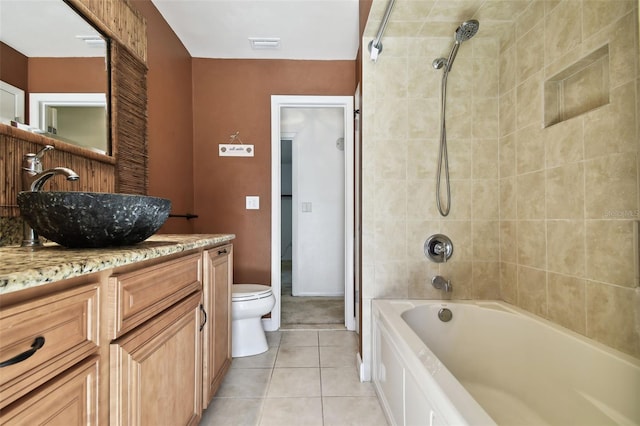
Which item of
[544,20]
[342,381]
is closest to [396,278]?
[342,381]

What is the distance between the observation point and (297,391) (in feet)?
5.22

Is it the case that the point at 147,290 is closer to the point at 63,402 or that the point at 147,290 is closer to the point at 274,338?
the point at 63,402

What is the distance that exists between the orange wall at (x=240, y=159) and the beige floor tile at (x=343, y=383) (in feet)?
3.17

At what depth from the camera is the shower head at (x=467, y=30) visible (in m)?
1.38

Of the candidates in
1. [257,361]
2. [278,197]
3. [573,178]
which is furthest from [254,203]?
[573,178]

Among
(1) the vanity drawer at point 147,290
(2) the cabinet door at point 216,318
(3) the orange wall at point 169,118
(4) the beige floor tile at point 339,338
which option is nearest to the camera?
(1) the vanity drawer at point 147,290

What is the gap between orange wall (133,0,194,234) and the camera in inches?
72.7

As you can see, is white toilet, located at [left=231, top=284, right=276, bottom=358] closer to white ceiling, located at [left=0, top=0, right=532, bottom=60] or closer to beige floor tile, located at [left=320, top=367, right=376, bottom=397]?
beige floor tile, located at [left=320, top=367, right=376, bottom=397]

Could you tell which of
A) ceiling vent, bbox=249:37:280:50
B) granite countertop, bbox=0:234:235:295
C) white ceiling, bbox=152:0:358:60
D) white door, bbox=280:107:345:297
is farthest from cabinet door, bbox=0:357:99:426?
white door, bbox=280:107:345:297

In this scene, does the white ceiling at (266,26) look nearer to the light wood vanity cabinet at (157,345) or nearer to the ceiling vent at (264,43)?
the ceiling vent at (264,43)

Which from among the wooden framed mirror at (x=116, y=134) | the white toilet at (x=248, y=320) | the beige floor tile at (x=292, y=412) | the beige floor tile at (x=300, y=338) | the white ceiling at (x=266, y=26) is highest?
the white ceiling at (x=266, y=26)

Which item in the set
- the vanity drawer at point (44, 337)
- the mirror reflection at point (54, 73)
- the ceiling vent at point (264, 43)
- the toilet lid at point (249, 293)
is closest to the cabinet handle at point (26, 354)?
the vanity drawer at point (44, 337)

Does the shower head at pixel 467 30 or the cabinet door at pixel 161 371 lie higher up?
the shower head at pixel 467 30

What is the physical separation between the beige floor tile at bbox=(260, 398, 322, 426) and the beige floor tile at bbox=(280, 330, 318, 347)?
678mm
